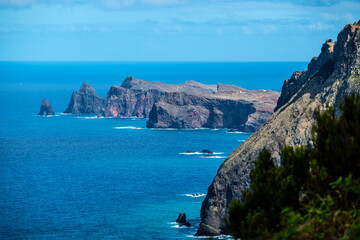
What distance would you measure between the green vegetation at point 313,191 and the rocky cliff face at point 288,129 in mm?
59115

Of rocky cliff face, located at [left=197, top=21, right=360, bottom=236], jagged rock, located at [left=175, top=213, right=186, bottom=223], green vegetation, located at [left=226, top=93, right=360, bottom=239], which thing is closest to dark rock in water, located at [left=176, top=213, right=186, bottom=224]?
jagged rock, located at [left=175, top=213, right=186, bottom=223]

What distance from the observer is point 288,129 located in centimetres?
10169

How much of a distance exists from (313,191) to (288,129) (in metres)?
65.6

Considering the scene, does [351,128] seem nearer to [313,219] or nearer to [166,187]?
[313,219]

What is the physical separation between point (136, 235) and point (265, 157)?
6349 centimetres

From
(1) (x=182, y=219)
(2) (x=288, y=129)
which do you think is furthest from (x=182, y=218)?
(2) (x=288, y=129)

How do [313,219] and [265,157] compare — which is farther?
[265,157]

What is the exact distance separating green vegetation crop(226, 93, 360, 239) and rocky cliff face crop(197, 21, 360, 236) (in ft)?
194

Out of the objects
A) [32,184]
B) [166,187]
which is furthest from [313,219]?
[32,184]

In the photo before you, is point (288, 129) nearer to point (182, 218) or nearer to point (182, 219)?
point (182, 218)

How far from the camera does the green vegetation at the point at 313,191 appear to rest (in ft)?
104

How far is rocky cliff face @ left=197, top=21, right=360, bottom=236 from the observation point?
9988 cm

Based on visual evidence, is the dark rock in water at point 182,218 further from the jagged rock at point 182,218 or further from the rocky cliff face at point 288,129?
the rocky cliff face at point 288,129

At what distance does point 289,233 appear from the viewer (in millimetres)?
30969
